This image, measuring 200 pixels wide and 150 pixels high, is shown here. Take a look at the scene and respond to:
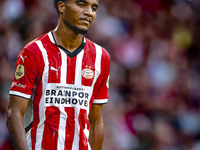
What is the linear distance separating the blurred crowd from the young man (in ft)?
9.91

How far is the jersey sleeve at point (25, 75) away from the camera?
7.68ft

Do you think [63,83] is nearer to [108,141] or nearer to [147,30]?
[108,141]

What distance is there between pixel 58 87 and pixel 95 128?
54 cm

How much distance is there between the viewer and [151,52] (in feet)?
21.1

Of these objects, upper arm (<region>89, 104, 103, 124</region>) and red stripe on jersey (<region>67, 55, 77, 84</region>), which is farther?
upper arm (<region>89, 104, 103, 124</region>)

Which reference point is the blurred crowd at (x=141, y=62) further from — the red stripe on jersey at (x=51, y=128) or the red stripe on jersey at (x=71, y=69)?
the red stripe on jersey at (x=71, y=69)

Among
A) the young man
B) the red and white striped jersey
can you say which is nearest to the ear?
the young man

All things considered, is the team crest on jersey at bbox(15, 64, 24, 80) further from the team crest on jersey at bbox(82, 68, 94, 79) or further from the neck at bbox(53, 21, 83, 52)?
the team crest on jersey at bbox(82, 68, 94, 79)

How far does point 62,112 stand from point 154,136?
3725 millimetres

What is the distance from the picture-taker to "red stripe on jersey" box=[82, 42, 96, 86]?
8.36 ft

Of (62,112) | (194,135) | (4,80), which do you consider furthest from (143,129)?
(62,112)

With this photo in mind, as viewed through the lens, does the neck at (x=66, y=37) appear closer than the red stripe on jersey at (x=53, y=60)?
No

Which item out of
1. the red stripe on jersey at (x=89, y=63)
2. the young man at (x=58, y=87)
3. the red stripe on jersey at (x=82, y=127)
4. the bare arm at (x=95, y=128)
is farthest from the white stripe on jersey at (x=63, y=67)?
the bare arm at (x=95, y=128)

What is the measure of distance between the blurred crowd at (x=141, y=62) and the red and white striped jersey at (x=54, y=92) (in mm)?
3015
